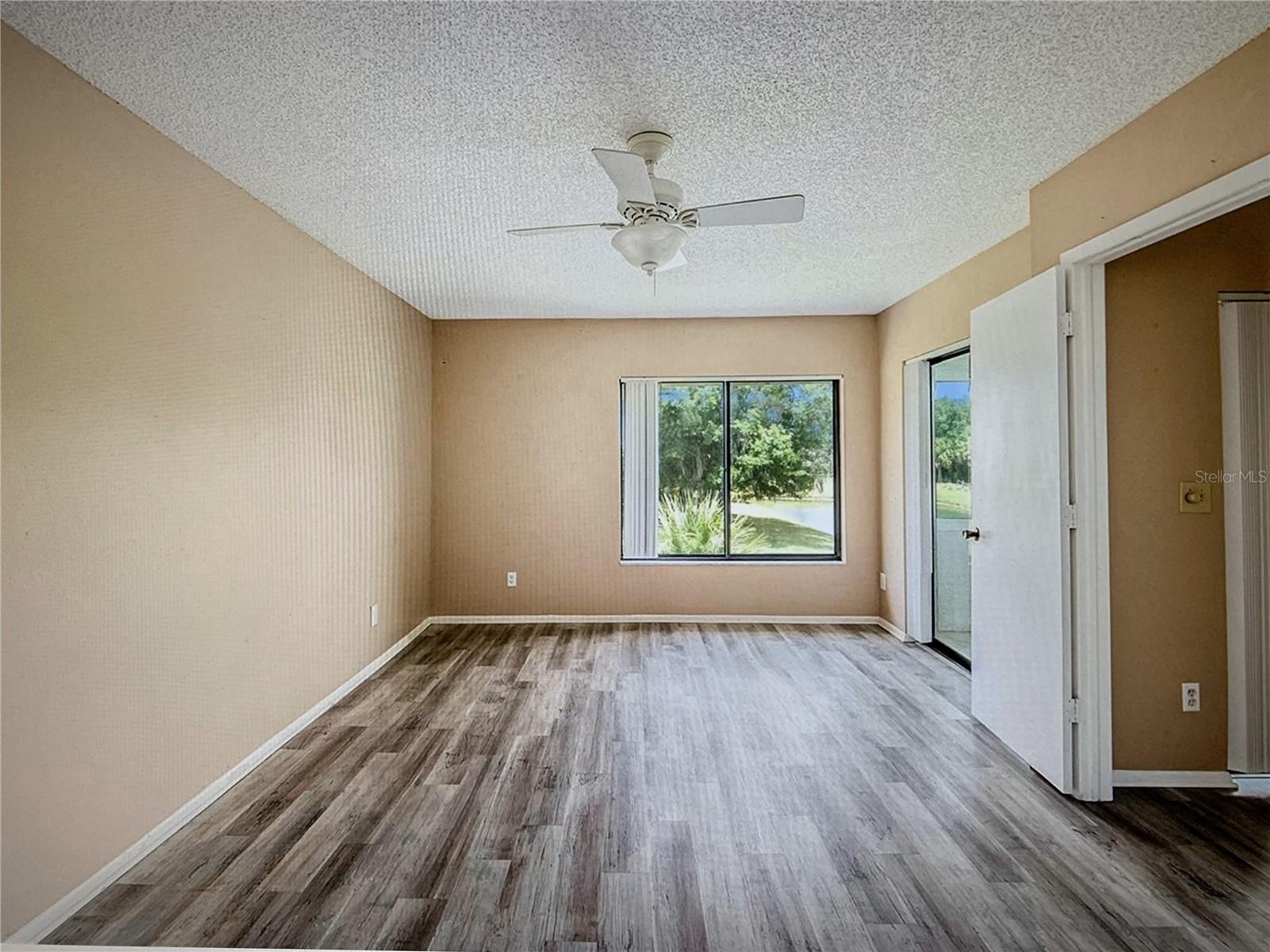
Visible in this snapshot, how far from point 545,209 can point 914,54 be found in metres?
1.64

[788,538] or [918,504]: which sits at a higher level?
[918,504]

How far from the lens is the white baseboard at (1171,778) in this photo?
2482mm

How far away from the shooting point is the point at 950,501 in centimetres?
446

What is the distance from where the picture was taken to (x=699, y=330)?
5246 millimetres

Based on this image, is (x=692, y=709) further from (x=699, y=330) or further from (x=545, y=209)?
(x=699, y=330)

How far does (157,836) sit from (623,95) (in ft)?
9.67

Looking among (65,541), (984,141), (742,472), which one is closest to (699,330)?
(742,472)

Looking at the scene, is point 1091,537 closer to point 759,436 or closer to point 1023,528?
point 1023,528

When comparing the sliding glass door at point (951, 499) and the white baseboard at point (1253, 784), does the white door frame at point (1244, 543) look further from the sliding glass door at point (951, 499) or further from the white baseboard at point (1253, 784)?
the sliding glass door at point (951, 499)

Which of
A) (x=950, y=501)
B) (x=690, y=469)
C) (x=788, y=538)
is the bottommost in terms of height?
(x=788, y=538)

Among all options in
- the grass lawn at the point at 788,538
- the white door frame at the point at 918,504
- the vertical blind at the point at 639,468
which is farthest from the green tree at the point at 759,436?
the white door frame at the point at 918,504

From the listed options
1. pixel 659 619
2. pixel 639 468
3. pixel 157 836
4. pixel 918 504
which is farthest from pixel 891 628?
pixel 157 836

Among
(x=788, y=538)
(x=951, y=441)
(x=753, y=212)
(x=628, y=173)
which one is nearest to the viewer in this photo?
(x=628, y=173)

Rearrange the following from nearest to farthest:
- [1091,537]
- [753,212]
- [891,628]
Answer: [753,212]
[1091,537]
[891,628]
